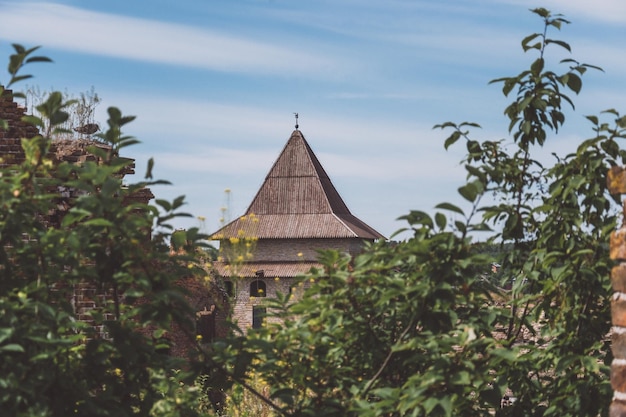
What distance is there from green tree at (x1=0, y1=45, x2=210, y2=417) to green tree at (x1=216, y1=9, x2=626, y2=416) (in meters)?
0.43

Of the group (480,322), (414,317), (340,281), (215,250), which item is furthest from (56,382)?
(480,322)

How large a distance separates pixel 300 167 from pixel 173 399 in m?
42.3

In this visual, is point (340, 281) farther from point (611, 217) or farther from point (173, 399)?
point (611, 217)

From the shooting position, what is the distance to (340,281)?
4203 mm

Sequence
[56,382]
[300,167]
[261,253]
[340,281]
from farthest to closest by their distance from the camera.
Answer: [300,167], [261,253], [340,281], [56,382]

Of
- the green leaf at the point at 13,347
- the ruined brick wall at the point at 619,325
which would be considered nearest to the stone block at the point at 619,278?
the ruined brick wall at the point at 619,325

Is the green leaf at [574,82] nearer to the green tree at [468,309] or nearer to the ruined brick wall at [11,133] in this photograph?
the green tree at [468,309]

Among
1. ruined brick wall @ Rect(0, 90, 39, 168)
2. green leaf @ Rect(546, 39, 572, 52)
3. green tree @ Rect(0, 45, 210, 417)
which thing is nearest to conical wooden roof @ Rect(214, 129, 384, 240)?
ruined brick wall @ Rect(0, 90, 39, 168)

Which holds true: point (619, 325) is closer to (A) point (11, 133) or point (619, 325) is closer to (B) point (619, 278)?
(B) point (619, 278)

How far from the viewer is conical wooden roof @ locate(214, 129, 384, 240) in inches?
1698

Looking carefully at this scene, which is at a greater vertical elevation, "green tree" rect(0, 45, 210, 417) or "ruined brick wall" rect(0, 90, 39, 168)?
"ruined brick wall" rect(0, 90, 39, 168)

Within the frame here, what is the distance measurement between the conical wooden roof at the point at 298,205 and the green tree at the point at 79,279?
124 feet

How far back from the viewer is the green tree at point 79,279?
369cm

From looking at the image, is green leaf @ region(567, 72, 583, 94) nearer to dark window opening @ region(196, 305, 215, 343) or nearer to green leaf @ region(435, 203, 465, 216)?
green leaf @ region(435, 203, 465, 216)
